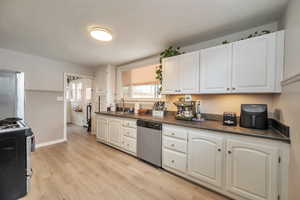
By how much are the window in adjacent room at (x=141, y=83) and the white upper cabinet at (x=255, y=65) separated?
1.73 m

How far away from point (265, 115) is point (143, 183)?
1.88 meters

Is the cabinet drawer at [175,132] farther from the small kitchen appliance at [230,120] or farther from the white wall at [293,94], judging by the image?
the white wall at [293,94]

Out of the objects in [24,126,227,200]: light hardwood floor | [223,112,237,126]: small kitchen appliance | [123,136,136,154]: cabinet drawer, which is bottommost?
Answer: [24,126,227,200]: light hardwood floor

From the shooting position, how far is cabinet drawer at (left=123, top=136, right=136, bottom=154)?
282 cm

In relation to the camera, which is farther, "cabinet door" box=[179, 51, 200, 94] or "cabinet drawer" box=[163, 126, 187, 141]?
"cabinet door" box=[179, 51, 200, 94]

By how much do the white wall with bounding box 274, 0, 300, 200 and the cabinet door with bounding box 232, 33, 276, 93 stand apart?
140 millimetres

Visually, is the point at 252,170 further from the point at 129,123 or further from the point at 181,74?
the point at 129,123

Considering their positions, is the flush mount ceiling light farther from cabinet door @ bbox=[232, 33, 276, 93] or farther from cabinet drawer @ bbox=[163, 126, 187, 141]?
cabinet door @ bbox=[232, 33, 276, 93]

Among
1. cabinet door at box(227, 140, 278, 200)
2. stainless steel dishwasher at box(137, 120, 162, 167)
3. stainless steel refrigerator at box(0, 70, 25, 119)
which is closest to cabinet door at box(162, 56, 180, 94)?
stainless steel dishwasher at box(137, 120, 162, 167)

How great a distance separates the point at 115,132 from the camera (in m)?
3.23

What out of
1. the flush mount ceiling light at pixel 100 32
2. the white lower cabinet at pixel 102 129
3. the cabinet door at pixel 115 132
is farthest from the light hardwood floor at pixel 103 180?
the flush mount ceiling light at pixel 100 32

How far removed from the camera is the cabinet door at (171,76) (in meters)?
2.53

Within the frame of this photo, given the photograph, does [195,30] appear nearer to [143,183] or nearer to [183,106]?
[183,106]

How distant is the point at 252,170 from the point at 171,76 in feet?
6.00
